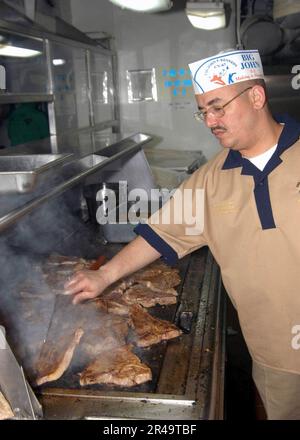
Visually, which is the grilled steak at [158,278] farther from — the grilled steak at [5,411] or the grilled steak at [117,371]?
the grilled steak at [5,411]

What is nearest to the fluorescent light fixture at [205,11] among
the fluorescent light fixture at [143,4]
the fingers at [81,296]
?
the fluorescent light fixture at [143,4]

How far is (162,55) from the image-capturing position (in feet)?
18.4

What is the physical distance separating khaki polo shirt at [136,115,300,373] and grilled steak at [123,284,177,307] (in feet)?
0.78

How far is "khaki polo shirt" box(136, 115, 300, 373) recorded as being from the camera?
1901mm

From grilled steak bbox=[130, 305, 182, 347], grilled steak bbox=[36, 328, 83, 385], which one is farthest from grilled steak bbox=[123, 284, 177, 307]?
grilled steak bbox=[36, 328, 83, 385]

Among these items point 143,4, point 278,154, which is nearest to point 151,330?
point 278,154

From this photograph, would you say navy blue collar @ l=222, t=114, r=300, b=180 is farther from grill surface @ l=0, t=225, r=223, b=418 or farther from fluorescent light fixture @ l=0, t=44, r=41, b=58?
fluorescent light fixture @ l=0, t=44, r=41, b=58

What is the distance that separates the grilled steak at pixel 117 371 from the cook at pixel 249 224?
1.26ft

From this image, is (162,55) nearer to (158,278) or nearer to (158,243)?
(158,278)

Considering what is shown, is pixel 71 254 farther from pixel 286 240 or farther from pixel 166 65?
pixel 166 65

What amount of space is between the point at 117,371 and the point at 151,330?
0.32 m

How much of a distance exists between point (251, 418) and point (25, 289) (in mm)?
1968

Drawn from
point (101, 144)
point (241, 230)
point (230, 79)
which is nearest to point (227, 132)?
point (230, 79)

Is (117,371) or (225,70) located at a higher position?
(225,70)
